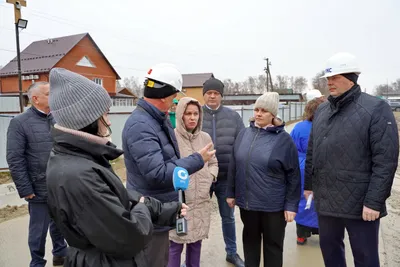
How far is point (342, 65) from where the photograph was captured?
2.52m

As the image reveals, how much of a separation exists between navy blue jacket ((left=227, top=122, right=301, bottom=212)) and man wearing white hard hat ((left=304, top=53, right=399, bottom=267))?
0.22 metres

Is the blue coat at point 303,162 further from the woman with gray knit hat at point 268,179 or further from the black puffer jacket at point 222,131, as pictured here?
the woman with gray knit hat at point 268,179

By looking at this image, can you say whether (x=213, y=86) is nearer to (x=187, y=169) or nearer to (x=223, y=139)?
(x=223, y=139)

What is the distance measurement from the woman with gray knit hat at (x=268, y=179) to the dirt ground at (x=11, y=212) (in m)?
3.73

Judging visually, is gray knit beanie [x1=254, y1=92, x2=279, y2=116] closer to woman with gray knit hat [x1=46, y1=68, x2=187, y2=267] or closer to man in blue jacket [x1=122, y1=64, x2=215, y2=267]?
man in blue jacket [x1=122, y1=64, x2=215, y2=267]

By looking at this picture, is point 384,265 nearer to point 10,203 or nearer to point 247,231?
point 247,231

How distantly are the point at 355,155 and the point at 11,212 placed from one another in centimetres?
501

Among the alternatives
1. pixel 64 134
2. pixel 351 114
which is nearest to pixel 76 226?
pixel 64 134

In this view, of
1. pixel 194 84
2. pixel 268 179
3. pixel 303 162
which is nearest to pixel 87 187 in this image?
pixel 268 179

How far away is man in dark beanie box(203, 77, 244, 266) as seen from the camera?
352cm

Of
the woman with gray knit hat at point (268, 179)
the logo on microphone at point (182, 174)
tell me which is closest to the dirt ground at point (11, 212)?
the woman with gray knit hat at point (268, 179)

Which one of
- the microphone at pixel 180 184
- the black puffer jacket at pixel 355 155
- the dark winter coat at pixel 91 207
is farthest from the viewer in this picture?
the black puffer jacket at pixel 355 155

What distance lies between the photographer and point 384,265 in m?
3.25

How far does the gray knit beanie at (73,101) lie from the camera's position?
1.44 m
